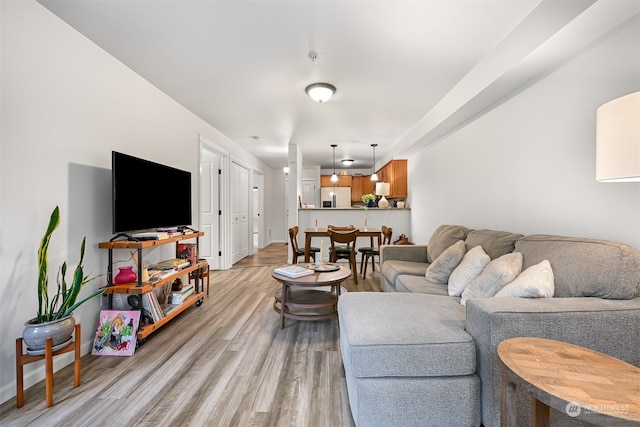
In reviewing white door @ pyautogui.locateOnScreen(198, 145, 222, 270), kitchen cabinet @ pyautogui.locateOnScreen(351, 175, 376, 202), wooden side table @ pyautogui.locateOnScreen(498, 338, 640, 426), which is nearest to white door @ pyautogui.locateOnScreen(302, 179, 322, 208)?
kitchen cabinet @ pyautogui.locateOnScreen(351, 175, 376, 202)

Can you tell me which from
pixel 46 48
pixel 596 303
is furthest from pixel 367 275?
pixel 46 48

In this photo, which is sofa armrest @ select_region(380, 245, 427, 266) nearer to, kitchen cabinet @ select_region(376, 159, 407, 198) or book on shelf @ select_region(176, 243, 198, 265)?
book on shelf @ select_region(176, 243, 198, 265)

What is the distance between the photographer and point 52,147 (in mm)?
1879

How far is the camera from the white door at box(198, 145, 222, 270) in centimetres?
482

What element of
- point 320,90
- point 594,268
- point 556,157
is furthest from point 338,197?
point 594,268

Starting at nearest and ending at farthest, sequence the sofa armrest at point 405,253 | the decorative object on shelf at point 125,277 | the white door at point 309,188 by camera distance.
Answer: the decorative object on shelf at point 125,277
the sofa armrest at point 405,253
the white door at point 309,188

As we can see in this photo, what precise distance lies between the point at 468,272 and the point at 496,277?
13.7 inches

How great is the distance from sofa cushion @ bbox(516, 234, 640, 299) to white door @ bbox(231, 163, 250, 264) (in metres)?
4.75

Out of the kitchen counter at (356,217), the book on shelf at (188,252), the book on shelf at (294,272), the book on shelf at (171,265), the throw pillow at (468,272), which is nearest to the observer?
the throw pillow at (468,272)

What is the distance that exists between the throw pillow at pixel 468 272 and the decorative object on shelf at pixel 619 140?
0.98 meters

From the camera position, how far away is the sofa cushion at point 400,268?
111 inches

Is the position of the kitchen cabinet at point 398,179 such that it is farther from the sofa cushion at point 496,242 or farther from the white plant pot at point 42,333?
the white plant pot at point 42,333

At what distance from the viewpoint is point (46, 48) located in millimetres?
1837

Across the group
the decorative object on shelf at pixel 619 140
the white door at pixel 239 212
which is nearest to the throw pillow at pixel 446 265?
the decorative object on shelf at pixel 619 140
